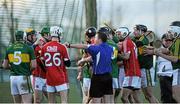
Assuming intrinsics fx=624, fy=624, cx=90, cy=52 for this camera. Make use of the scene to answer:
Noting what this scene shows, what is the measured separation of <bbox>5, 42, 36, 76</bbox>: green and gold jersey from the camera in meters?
12.9

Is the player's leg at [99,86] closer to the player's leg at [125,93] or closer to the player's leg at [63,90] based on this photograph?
the player's leg at [63,90]

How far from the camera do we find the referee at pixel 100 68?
12.3 meters

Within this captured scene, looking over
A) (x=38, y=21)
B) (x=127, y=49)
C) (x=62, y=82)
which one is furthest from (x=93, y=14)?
(x=62, y=82)

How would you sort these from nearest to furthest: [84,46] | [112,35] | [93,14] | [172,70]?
[84,46], [172,70], [112,35], [93,14]

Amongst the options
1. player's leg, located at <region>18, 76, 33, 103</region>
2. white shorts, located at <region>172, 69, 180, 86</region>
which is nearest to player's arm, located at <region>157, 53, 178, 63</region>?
white shorts, located at <region>172, 69, 180, 86</region>

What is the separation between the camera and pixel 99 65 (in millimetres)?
12414

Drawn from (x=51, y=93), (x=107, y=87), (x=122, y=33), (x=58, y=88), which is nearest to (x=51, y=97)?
(x=51, y=93)

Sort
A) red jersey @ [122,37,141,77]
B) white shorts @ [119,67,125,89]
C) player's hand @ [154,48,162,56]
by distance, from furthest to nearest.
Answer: white shorts @ [119,67,125,89], red jersey @ [122,37,141,77], player's hand @ [154,48,162,56]

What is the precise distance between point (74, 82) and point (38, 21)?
6.82 feet

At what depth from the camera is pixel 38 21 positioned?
1795cm

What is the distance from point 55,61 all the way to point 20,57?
2.50 feet

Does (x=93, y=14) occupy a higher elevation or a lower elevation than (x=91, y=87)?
higher

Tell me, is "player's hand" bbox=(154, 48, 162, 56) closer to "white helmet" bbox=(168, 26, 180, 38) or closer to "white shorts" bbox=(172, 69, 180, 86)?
"white helmet" bbox=(168, 26, 180, 38)

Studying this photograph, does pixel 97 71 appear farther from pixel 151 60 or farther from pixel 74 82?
pixel 74 82
